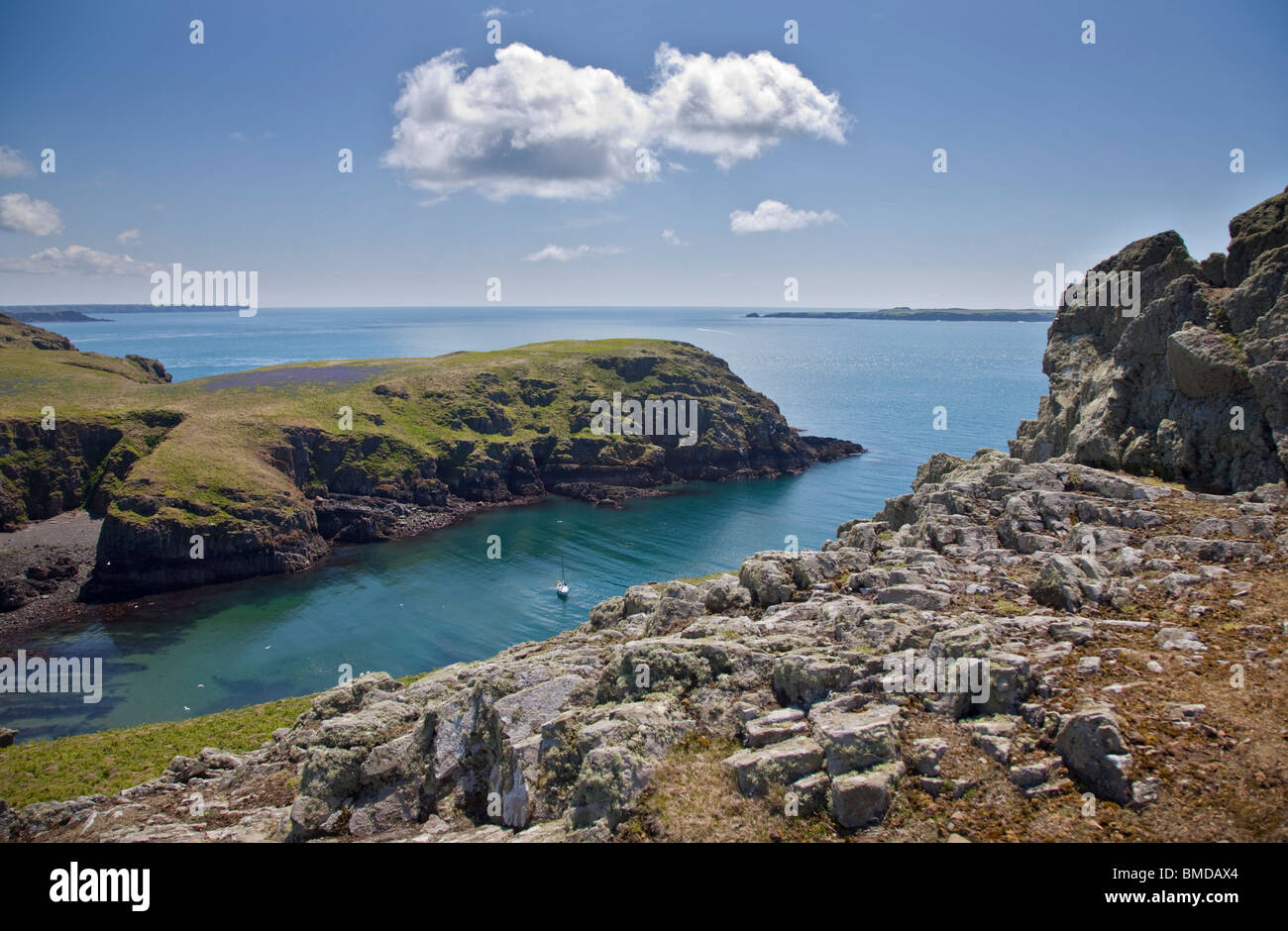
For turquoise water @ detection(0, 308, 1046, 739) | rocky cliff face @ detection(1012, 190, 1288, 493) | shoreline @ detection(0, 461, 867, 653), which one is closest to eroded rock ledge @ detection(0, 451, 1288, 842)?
rocky cliff face @ detection(1012, 190, 1288, 493)

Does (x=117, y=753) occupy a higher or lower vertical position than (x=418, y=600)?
higher

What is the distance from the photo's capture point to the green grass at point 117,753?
27688 mm

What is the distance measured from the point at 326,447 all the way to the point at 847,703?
108 m

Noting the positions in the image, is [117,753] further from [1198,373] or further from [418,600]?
[1198,373]

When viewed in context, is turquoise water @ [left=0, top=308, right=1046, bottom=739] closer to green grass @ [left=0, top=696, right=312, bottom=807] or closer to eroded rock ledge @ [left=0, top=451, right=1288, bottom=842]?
green grass @ [left=0, top=696, right=312, bottom=807]

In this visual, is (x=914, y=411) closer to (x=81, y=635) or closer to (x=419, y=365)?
(x=419, y=365)

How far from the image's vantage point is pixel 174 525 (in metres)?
79.2

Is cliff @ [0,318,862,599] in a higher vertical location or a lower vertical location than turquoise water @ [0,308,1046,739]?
higher

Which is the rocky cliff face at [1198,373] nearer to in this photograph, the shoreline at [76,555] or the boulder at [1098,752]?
the boulder at [1098,752]

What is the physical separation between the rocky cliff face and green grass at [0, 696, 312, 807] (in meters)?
42.1

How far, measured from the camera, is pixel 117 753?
106ft

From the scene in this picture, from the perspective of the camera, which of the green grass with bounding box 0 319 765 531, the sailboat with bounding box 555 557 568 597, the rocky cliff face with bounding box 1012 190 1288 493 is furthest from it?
the green grass with bounding box 0 319 765 531

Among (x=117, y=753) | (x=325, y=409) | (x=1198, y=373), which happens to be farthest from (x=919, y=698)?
(x=325, y=409)

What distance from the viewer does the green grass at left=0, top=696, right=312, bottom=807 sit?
27.7 metres
